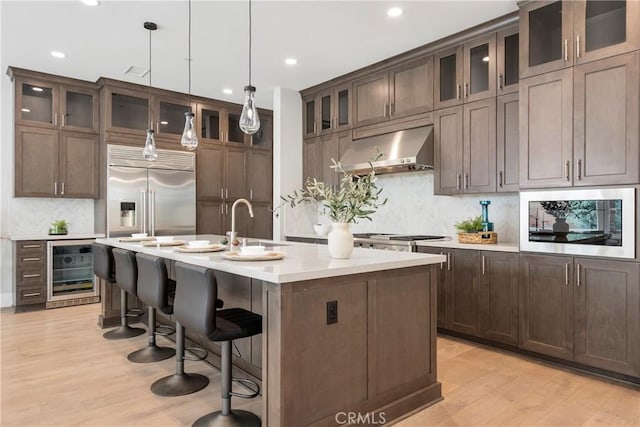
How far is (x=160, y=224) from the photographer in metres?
5.64

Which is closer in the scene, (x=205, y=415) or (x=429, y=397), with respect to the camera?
(x=205, y=415)

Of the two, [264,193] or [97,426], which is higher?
[264,193]

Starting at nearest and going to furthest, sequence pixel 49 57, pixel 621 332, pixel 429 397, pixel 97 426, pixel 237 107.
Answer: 1. pixel 97 426
2. pixel 429 397
3. pixel 621 332
4. pixel 49 57
5. pixel 237 107

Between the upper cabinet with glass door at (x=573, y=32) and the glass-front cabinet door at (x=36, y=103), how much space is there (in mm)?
5414

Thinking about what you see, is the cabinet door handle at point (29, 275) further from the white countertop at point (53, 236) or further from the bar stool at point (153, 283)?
the bar stool at point (153, 283)

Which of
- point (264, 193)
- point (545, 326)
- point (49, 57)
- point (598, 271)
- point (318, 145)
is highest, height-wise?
point (49, 57)

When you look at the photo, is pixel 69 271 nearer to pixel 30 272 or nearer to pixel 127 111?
pixel 30 272

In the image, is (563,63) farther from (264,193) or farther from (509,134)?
(264,193)

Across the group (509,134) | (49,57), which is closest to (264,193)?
(49,57)

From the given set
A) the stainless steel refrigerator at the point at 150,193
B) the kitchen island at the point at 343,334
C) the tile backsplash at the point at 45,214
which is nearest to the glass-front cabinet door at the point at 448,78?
the kitchen island at the point at 343,334

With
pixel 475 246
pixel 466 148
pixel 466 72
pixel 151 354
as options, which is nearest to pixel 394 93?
pixel 466 72

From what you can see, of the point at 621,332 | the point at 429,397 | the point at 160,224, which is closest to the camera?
the point at 429,397

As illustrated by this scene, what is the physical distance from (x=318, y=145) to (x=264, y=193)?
5.36ft

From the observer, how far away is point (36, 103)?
17.0 ft
